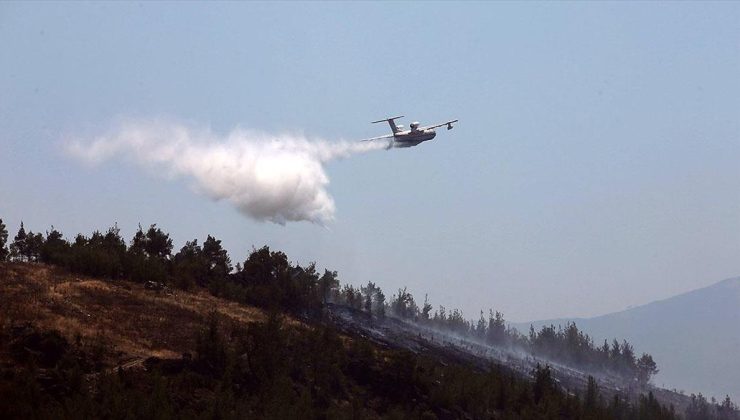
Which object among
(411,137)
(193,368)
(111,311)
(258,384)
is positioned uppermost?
(411,137)

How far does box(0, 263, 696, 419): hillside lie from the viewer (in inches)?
1811

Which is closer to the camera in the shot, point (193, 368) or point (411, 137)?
point (193, 368)

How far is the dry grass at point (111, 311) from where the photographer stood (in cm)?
5647

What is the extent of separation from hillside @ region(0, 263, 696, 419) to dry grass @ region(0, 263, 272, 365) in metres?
0.10

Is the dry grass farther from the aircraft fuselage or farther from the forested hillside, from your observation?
the aircraft fuselage

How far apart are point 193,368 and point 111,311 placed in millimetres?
11886

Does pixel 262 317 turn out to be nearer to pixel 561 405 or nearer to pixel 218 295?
pixel 218 295

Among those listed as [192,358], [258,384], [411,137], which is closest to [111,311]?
[192,358]

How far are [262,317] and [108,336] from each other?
1947 centimetres

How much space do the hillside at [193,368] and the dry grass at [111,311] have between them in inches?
4.1

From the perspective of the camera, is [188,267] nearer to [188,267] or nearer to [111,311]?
[188,267]

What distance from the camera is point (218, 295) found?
83.0 metres

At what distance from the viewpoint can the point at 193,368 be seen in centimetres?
5488

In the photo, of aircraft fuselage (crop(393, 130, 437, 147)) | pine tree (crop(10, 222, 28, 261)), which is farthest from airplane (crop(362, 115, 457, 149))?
pine tree (crop(10, 222, 28, 261))
